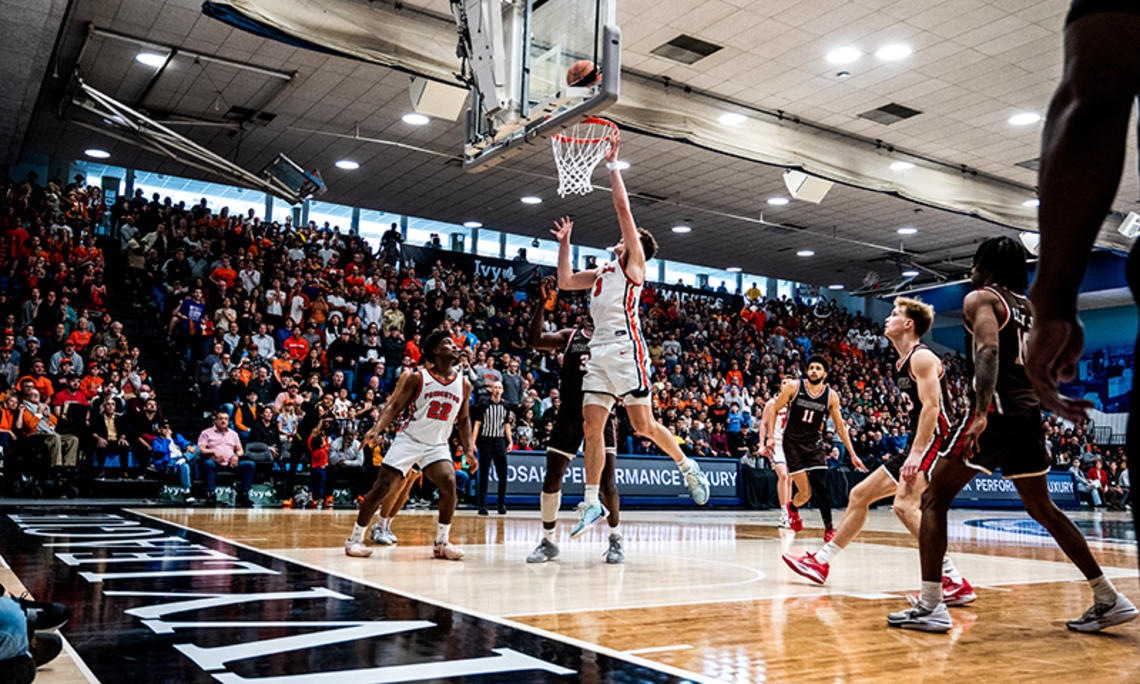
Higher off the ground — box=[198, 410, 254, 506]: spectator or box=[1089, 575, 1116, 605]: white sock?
box=[198, 410, 254, 506]: spectator

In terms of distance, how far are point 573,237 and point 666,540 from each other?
54.6 feet

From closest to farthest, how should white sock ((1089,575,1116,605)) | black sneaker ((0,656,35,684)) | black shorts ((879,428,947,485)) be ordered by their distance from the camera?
1. black sneaker ((0,656,35,684))
2. white sock ((1089,575,1116,605))
3. black shorts ((879,428,947,485))

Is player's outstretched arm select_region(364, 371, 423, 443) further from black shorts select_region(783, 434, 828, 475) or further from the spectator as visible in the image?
the spectator

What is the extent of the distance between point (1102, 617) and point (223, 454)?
36.8ft

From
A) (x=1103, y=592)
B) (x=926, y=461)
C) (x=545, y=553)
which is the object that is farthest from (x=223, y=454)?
(x=1103, y=592)

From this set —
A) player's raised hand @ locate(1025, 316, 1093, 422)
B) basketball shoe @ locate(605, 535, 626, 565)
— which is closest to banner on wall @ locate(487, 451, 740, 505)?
basketball shoe @ locate(605, 535, 626, 565)

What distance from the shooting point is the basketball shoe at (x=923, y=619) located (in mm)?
4121

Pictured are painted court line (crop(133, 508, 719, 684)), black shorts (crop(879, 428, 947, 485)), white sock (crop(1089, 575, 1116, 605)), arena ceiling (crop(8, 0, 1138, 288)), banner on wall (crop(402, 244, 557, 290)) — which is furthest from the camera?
banner on wall (crop(402, 244, 557, 290))

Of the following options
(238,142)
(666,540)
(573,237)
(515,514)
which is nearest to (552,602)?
(666,540)

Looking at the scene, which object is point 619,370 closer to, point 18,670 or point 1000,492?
point 18,670

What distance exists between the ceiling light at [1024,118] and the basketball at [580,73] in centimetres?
1026

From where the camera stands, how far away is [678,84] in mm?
14016

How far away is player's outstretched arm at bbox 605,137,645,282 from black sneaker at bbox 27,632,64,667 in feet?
13.4

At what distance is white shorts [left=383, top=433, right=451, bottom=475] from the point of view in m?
6.88
